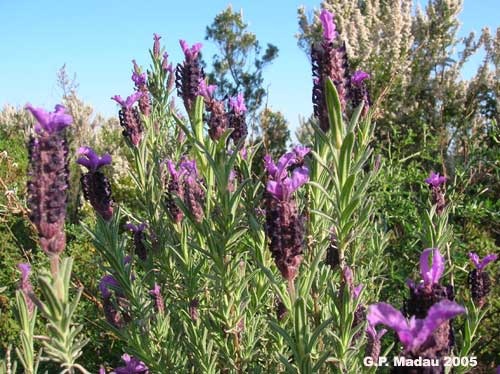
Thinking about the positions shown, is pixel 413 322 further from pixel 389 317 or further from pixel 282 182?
pixel 282 182

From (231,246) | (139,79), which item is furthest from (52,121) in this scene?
(139,79)

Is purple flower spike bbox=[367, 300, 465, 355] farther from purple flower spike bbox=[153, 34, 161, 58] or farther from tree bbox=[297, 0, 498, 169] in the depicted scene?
tree bbox=[297, 0, 498, 169]

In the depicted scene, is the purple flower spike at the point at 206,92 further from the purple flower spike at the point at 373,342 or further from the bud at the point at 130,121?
the purple flower spike at the point at 373,342

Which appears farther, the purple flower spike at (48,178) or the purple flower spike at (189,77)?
the purple flower spike at (189,77)

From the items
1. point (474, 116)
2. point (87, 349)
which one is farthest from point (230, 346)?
point (474, 116)

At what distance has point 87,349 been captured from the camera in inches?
106

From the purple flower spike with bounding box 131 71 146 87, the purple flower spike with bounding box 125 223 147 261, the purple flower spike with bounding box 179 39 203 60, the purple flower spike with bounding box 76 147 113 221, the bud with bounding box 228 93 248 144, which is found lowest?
the purple flower spike with bounding box 125 223 147 261

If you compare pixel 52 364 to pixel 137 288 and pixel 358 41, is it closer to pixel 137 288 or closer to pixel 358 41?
pixel 137 288

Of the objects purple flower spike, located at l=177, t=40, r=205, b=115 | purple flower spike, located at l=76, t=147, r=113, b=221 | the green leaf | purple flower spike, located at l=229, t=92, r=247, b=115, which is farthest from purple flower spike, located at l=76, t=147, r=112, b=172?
the green leaf

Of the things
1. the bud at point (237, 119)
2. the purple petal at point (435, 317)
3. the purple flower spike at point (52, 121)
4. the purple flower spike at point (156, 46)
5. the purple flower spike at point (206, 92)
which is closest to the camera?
the purple petal at point (435, 317)

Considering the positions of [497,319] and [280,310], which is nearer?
[280,310]

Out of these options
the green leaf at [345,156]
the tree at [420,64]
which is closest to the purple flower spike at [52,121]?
the green leaf at [345,156]

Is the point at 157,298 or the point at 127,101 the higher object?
the point at 127,101

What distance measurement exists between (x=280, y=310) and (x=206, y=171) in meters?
0.53
